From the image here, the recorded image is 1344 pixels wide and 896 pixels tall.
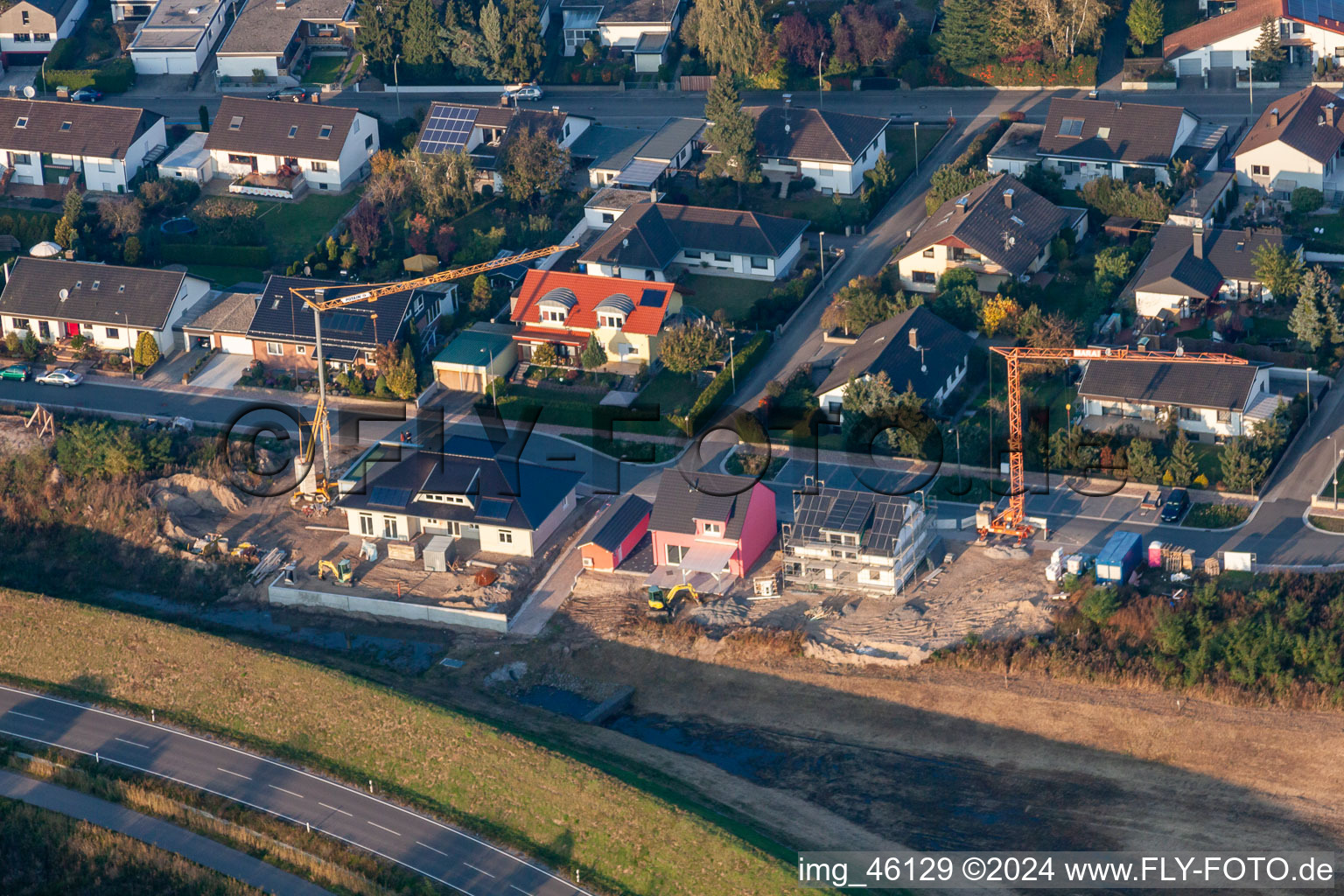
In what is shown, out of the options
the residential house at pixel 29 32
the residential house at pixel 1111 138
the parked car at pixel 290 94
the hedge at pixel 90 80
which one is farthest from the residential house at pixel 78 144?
the residential house at pixel 1111 138

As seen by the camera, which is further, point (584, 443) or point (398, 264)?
point (398, 264)

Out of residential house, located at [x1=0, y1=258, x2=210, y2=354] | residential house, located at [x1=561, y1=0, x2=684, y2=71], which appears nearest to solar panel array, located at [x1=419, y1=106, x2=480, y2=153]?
residential house, located at [x1=561, y1=0, x2=684, y2=71]

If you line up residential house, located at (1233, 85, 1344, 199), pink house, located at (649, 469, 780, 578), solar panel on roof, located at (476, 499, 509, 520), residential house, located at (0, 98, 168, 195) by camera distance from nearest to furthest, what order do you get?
pink house, located at (649, 469, 780, 578)
solar panel on roof, located at (476, 499, 509, 520)
residential house, located at (1233, 85, 1344, 199)
residential house, located at (0, 98, 168, 195)

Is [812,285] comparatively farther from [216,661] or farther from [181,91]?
[181,91]

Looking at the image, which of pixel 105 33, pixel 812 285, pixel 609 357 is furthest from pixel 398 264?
pixel 105 33

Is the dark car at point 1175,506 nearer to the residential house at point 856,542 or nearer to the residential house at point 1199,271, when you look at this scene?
the residential house at point 856,542

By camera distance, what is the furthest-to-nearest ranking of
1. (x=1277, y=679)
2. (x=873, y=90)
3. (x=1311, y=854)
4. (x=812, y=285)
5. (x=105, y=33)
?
(x=105, y=33)
(x=873, y=90)
(x=812, y=285)
(x=1277, y=679)
(x=1311, y=854)

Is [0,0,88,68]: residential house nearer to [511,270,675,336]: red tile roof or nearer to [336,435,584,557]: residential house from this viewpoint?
[511,270,675,336]: red tile roof
